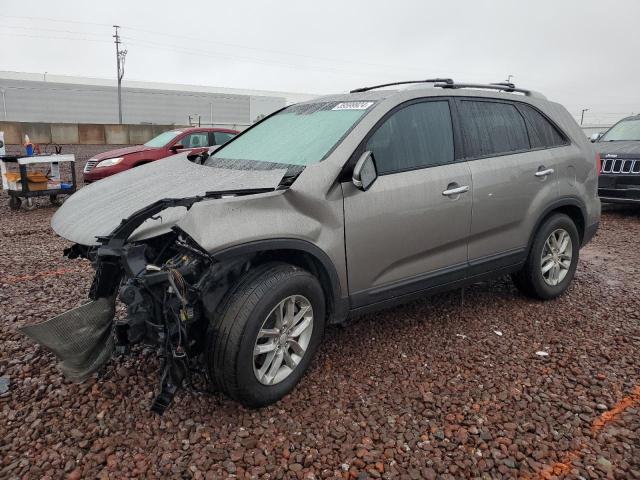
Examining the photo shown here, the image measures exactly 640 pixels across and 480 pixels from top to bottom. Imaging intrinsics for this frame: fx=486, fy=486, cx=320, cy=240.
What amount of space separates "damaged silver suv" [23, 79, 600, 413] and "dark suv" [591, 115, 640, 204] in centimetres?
448

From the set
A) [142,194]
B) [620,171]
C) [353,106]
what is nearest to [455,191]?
[353,106]

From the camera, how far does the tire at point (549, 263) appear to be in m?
4.08

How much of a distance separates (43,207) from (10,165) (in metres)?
6.52

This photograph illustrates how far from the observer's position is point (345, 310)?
301 cm

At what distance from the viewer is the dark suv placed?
794 centimetres

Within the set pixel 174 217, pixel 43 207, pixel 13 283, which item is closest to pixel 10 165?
pixel 43 207

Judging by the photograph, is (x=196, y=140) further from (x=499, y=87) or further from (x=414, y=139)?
(x=414, y=139)

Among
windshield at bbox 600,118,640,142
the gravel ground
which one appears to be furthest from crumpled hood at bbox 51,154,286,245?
windshield at bbox 600,118,640,142

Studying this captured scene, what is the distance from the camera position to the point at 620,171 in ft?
26.7

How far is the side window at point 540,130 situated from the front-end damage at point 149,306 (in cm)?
262

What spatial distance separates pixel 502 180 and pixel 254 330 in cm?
228

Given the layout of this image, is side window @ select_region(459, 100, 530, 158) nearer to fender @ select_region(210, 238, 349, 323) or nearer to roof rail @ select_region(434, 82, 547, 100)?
roof rail @ select_region(434, 82, 547, 100)

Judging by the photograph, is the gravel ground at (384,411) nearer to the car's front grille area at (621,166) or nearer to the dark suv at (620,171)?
the dark suv at (620,171)

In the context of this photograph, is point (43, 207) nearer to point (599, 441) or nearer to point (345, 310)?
point (345, 310)
